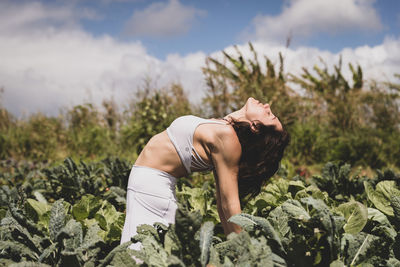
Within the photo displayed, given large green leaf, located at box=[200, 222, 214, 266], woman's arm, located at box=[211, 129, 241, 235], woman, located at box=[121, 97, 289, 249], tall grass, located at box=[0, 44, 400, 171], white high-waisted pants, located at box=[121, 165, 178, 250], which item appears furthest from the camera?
tall grass, located at box=[0, 44, 400, 171]

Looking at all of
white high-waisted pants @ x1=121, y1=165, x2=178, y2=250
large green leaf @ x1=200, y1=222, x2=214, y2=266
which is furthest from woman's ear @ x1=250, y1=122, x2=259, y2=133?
large green leaf @ x1=200, y1=222, x2=214, y2=266

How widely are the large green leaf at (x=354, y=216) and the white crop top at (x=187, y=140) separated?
38.3 inches

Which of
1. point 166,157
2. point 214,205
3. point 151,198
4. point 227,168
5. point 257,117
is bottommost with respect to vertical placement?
point 214,205

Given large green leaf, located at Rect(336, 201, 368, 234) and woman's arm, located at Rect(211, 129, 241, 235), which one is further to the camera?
woman's arm, located at Rect(211, 129, 241, 235)

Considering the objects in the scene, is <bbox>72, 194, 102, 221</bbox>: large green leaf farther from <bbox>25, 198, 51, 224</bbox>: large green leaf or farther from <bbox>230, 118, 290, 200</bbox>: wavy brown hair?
<bbox>230, 118, 290, 200</bbox>: wavy brown hair

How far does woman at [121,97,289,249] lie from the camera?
2.11 metres

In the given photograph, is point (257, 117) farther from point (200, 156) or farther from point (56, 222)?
point (56, 222)

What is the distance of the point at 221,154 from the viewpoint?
6.82ft

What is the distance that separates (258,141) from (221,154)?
0.35 m

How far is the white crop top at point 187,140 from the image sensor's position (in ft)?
7.33

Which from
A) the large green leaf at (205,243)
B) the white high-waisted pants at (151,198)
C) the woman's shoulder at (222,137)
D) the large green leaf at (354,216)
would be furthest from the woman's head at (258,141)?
the large green leaf at (205,243)

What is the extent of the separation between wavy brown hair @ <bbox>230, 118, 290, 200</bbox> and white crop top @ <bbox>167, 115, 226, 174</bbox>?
20 centimetres

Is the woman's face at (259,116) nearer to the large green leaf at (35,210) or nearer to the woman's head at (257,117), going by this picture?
the woman's head at (257,117)

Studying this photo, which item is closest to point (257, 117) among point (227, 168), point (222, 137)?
point (222, 137)
